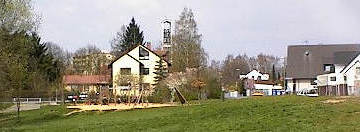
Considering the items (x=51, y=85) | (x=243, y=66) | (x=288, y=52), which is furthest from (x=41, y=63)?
(x=243, y=66)

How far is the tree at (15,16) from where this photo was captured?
34062 mm

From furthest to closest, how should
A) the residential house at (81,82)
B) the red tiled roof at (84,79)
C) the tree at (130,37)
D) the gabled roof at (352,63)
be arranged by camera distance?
the tree at (130,37), the red tiled roof at (84,79), the residential house at (81,82), the gabled roof at (352,63)

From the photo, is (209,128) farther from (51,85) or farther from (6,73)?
(51,85)

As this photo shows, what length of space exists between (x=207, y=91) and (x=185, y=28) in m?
12.7

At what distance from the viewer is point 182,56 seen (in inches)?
2844

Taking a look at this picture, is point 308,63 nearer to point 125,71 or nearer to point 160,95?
point 125,71

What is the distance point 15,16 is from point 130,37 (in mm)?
65518

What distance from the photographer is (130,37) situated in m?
100

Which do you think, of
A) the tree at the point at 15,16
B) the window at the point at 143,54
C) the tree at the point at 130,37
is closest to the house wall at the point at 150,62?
the window at the point at 143,54

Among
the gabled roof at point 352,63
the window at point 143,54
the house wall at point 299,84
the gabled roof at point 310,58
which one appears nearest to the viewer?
the gabled roof at point 352,63

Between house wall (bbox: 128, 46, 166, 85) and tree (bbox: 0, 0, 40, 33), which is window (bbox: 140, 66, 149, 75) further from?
tree (bbox: 0, 0, 40, 33)

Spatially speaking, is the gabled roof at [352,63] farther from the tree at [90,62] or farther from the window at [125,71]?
the tree at [90,62]

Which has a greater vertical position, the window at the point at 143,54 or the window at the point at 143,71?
the window at the point at 143,54

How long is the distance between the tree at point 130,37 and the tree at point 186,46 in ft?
84.3
